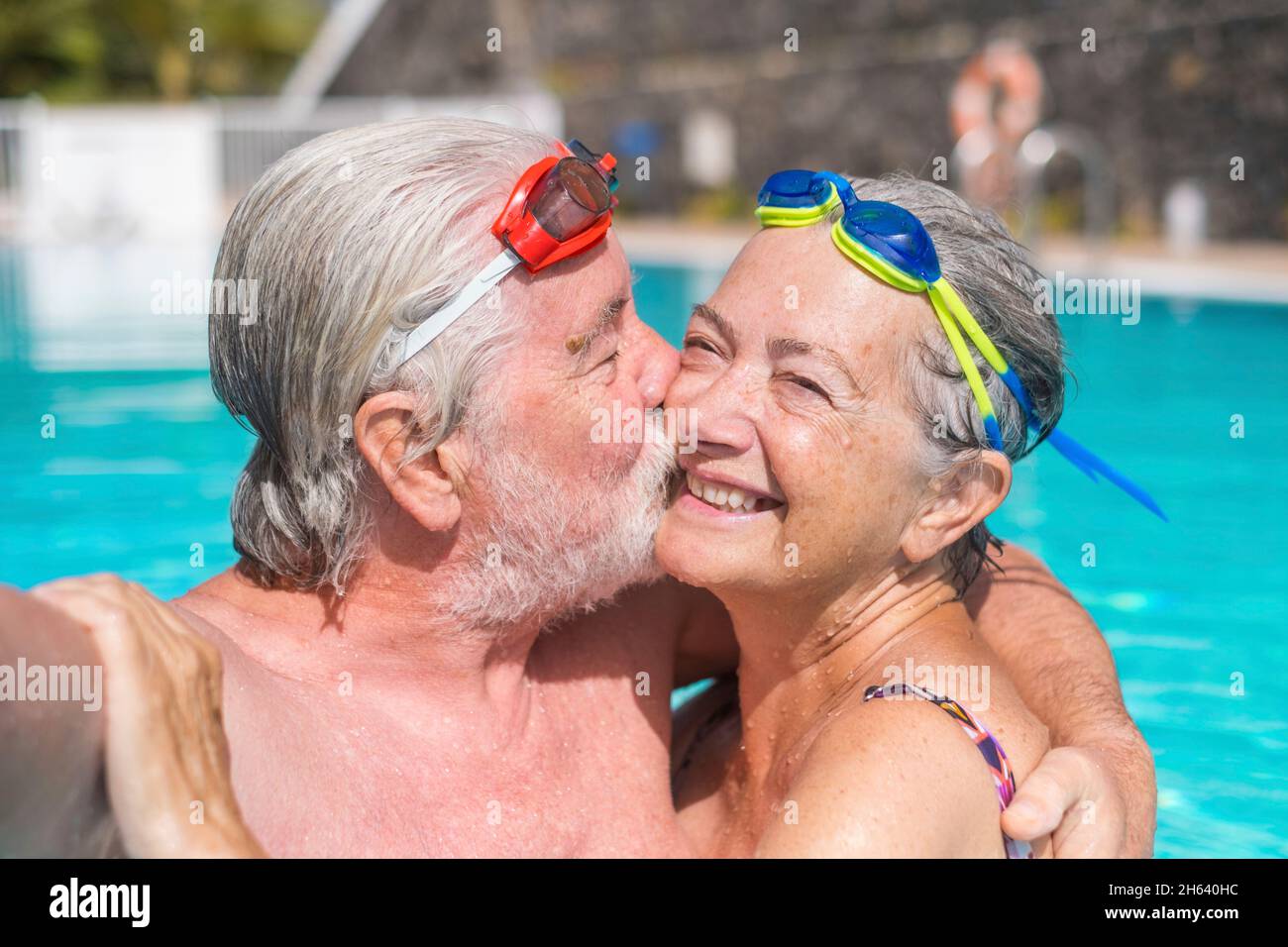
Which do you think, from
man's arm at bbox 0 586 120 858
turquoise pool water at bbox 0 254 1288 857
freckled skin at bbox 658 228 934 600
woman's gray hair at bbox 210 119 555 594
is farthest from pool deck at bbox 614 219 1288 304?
man's arm at bbox 0 586 120 858

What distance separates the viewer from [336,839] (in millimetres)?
2465

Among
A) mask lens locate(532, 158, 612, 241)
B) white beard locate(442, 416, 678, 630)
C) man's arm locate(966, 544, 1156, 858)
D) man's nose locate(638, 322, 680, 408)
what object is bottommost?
man's arm locate(966, 544, 1156, 858)

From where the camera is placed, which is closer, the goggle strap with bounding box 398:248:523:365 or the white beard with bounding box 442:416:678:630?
the goggle strap with bounding box 398:248:523:365

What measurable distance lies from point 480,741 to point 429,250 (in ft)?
3.24

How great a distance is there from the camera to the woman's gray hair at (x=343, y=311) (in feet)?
8.05

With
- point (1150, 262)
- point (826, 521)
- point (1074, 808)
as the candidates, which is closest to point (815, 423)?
point (826, 521)

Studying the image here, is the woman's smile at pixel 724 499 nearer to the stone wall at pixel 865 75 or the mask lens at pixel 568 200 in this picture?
the mask lens at pixel 568 200

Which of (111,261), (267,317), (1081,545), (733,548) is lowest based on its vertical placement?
(111,261)

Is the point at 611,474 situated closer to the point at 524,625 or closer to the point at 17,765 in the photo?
the point at 524,625

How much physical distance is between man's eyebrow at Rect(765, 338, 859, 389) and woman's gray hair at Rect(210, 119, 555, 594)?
0.48 m

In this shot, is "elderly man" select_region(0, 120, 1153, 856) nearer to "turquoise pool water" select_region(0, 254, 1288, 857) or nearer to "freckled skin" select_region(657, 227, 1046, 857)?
"freckled skin" select_region(657, 227, 1046, 857)

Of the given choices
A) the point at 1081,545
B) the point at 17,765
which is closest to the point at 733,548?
the point at 17,765

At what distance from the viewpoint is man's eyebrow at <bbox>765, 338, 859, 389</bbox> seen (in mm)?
2553

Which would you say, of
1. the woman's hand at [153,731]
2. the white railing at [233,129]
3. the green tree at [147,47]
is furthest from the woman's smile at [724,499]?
the green tree at [147,47]
